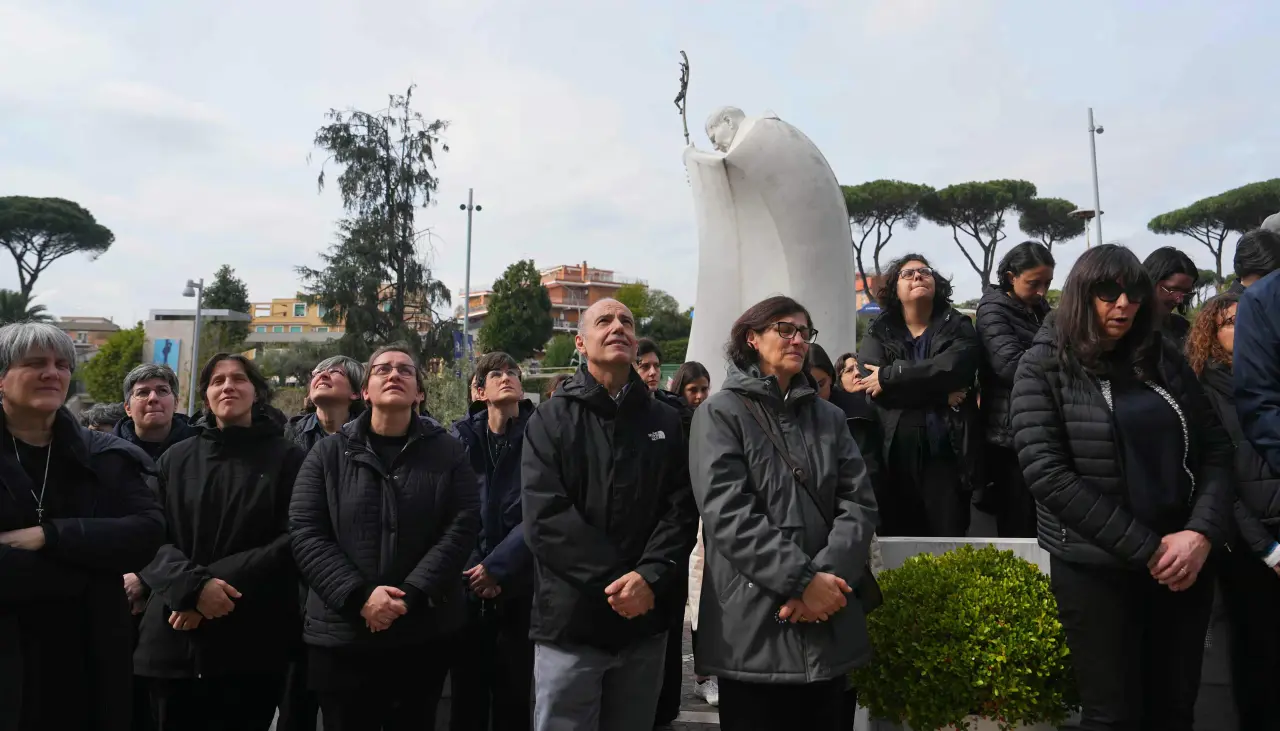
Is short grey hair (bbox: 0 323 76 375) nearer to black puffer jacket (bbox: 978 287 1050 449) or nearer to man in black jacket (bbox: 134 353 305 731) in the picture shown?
man in black jacket (bbox: 134 353 305 731)

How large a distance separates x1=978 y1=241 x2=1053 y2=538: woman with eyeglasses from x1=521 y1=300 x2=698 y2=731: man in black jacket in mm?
1813

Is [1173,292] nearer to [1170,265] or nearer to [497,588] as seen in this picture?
[1170,265]

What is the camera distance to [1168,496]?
2590 millimetres

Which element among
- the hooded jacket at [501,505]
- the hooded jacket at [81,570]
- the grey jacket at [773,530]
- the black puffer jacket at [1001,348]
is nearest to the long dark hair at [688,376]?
the hooded jacket at [501,505]

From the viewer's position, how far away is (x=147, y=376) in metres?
3.97

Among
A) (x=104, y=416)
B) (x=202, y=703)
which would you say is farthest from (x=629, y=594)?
(x=104, y=416)

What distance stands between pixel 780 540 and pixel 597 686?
0.77 m

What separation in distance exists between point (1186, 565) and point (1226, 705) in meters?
1.05

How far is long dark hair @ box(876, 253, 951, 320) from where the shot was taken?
4.09 meters

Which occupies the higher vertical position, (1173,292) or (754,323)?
(1173,292)

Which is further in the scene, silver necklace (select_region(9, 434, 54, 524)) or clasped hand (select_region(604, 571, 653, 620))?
clasped hand (select_region(604, 571, 653, 620))

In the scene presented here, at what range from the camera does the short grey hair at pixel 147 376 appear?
3963 millimetres

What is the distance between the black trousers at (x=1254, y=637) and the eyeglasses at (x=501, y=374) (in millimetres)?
2751

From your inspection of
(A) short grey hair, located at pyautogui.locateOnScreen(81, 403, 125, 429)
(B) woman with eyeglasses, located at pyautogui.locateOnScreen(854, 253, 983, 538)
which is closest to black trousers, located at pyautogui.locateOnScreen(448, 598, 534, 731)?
(B) woman with eyeglasses, located at pyautogui.locateOnScreen(854, 253, 983, 538)
